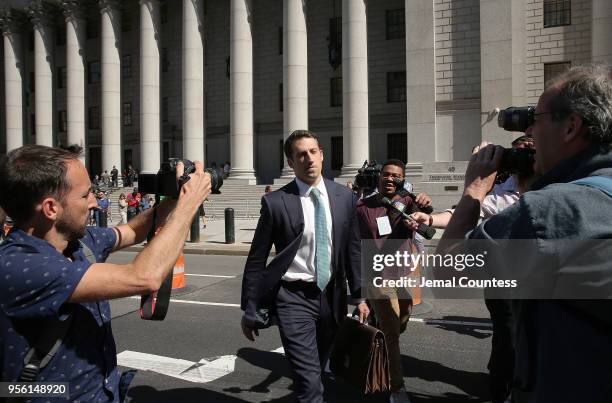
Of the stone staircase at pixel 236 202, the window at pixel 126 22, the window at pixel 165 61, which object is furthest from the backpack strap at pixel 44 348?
the window at pixel 126 22

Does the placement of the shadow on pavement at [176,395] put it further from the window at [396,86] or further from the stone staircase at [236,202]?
the window at [396,86]

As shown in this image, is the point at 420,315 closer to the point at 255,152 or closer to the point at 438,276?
the point at 438,276

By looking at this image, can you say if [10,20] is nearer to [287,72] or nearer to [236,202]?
[287,72]

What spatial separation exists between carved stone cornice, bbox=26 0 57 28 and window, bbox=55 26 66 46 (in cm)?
501

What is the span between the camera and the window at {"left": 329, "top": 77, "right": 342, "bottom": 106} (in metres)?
36.3

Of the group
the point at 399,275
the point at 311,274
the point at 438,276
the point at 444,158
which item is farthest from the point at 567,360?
the point at 444,158

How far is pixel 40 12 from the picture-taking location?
131 feet

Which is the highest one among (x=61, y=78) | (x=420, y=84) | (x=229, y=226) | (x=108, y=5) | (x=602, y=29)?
(x=108, y=5)

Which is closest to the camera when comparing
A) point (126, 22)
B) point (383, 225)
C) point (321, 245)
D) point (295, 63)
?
point (321, 245)

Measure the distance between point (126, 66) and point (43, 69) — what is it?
20.0 ft

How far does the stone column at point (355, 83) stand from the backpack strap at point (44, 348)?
1016 inches

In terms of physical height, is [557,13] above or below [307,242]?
above

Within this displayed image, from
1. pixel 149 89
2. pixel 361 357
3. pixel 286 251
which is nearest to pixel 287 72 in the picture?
pixel 149 89

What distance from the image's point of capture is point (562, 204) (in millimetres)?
1570
